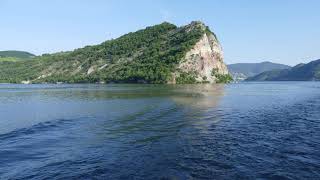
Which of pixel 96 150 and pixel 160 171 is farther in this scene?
pixel 96 150

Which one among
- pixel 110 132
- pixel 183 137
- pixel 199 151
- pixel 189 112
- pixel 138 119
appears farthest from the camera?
pixel 189 112

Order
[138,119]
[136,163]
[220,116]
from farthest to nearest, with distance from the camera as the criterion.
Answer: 1. [220,116]
2. [138,119]
3. [136,163]

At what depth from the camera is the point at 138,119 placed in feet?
138

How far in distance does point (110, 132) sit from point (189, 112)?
56.6ft

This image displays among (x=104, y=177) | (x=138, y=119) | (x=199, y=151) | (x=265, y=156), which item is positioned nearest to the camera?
(x=104, y=177)

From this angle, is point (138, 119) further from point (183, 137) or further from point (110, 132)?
point (183, 137)

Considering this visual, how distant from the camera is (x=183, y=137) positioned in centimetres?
3069

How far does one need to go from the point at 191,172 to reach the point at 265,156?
5.81 meters

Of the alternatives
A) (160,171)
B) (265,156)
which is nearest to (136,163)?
(160,171)

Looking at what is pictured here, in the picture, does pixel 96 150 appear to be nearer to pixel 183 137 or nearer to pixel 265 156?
pixel 183 137

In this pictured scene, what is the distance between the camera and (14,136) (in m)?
31.6

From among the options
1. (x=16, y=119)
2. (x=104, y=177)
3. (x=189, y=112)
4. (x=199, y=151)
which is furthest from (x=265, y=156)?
(x=16, y=119)

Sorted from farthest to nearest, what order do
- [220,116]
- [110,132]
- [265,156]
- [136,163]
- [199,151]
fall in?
[220,116] < [110,132] < [199,151] < [265,156] < [136,163]

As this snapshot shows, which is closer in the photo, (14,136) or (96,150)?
(96,150)
